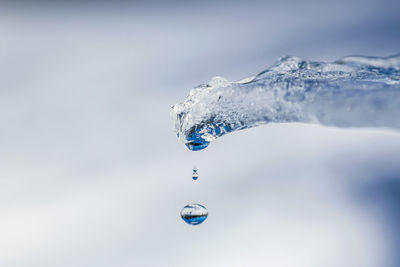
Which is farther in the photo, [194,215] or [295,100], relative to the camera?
[194,215]

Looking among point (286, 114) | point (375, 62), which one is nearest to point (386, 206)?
point (375, 62)

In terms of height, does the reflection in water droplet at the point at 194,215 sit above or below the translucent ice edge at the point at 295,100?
below

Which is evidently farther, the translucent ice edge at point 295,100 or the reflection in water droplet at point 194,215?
Result: the reflection in water droplet at point 194,215

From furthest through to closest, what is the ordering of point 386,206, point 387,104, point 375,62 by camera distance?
1. point 386,206
2. point 375,62
3. point 387,104

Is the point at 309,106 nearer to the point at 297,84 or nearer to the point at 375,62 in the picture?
the point at 297,84
